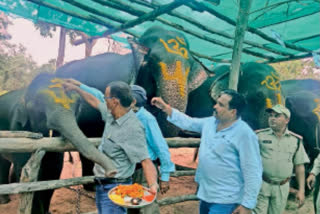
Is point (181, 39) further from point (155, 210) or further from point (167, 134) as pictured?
point (155, 210)

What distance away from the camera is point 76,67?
4363 millimetres

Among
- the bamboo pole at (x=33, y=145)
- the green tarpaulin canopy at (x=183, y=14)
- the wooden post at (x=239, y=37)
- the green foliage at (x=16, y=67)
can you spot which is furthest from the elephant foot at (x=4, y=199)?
the green foliage at (x=16, y=67)

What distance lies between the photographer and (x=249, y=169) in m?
2.01

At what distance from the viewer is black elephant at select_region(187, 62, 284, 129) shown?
4445 mm

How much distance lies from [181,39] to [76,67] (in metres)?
1.72

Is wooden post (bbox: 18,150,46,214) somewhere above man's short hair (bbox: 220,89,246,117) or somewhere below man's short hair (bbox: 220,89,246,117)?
below

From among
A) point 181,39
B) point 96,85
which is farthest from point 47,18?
point 181,39

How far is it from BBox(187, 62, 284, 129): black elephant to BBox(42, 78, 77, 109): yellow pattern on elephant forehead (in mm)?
2189

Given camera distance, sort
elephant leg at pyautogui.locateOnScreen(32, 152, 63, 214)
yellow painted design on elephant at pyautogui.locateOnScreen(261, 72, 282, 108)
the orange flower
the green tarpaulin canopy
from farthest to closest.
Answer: yellow painted design on elephant at pyautogui.locateOnScreen(261, 72, 282, 108) → the green tarpaulin canopy → elephant leg at pyautogui.locateOnScreen(32, 152, 63, 214) → the orange flower

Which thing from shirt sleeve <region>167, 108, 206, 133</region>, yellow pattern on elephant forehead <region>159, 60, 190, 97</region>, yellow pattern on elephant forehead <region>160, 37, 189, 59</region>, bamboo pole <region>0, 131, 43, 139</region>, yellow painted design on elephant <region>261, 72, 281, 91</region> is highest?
yellow pattern on elephant forehead <region>160, 37, 189, 59</region>

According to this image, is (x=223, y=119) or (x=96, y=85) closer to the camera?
(x=223, y=119)

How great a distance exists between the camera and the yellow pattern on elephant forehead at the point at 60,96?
2.79m

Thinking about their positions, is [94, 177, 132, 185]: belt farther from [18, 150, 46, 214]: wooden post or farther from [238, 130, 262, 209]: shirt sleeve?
[238, 130, 262, 209]: shirt sleeve

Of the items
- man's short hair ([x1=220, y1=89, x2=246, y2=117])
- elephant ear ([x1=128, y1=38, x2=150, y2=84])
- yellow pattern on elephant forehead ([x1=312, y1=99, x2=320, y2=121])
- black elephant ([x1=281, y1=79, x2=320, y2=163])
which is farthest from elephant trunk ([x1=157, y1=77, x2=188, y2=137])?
black elephant ([x1=281, y1=79, x2=320, y2=163])
